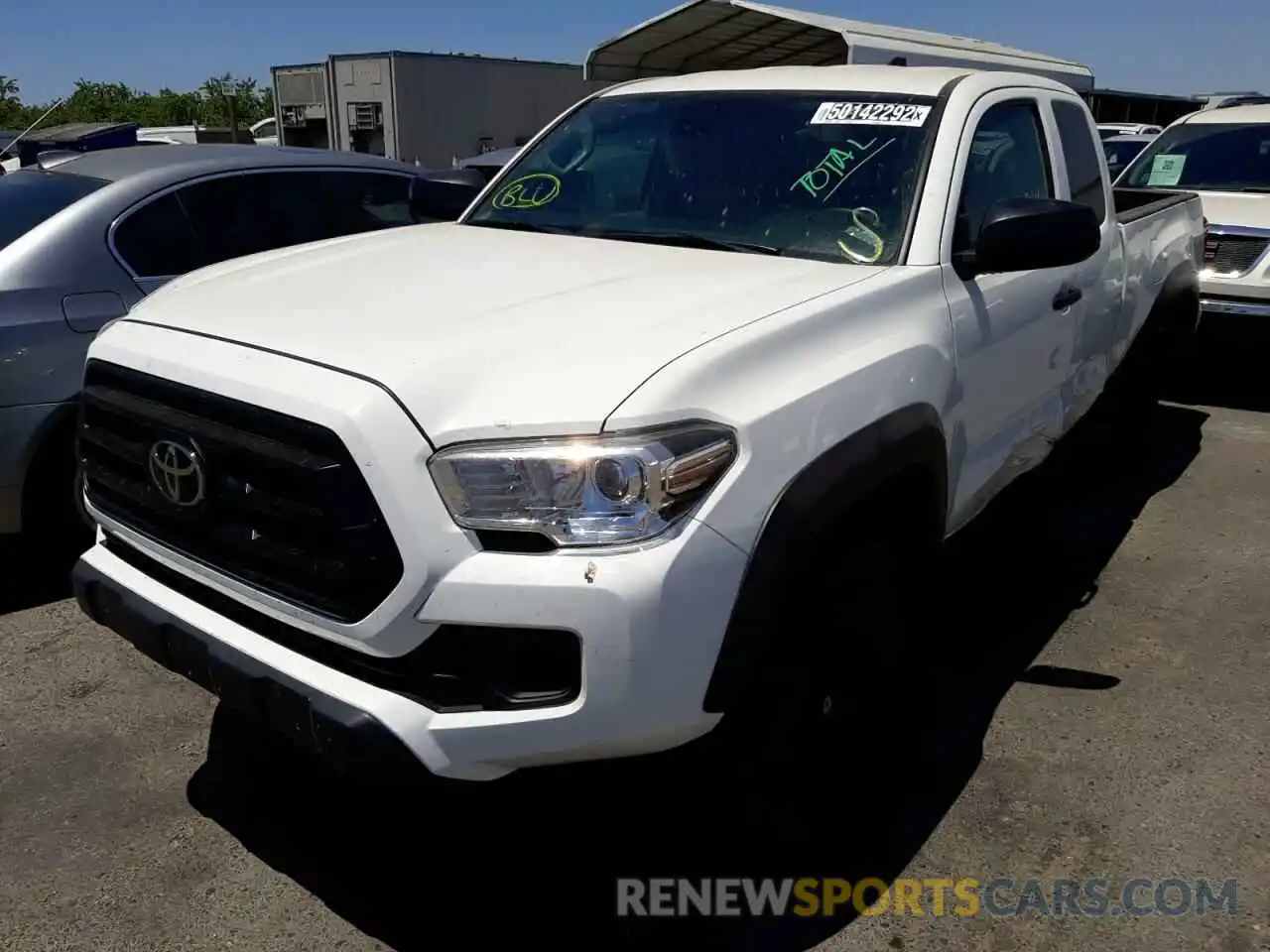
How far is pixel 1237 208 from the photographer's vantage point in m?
7.18

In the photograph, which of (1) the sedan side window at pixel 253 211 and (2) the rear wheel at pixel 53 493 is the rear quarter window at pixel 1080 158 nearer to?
(1) the sedan side window at pixel 253 211

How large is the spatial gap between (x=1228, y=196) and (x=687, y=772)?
23.2ft

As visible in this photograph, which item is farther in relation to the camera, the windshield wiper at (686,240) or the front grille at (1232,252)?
the front grille at (1232,252)

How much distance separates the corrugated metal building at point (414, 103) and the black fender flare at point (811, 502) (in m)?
15.7

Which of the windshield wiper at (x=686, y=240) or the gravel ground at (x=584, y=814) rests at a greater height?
the windshield wiper at (x=686, y=240)

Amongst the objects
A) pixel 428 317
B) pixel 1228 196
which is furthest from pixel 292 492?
pixel 1228 196

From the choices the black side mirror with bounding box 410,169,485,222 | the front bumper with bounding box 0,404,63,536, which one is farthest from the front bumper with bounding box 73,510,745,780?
the black side mirror with bounding box 410,169,485,222

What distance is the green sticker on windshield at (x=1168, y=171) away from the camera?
26.2ft

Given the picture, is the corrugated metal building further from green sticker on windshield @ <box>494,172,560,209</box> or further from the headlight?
the headlight

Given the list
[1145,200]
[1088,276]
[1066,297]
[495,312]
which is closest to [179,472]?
[495,312]

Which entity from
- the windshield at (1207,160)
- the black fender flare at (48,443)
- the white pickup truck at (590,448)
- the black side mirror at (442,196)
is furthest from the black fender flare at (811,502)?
the windshield at (1207,160)

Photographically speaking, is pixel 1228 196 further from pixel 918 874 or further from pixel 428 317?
pixel 428 317

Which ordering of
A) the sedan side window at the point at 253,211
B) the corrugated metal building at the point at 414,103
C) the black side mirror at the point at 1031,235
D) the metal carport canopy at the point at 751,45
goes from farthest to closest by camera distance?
the corrugated metal building at the point at 414,103 < the metal carport canopy at the point at 751,45 < the sedan side window at the point at 253,211 < the black side mirror at the point at 1031,235

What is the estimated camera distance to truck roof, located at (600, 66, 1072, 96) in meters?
3.30
